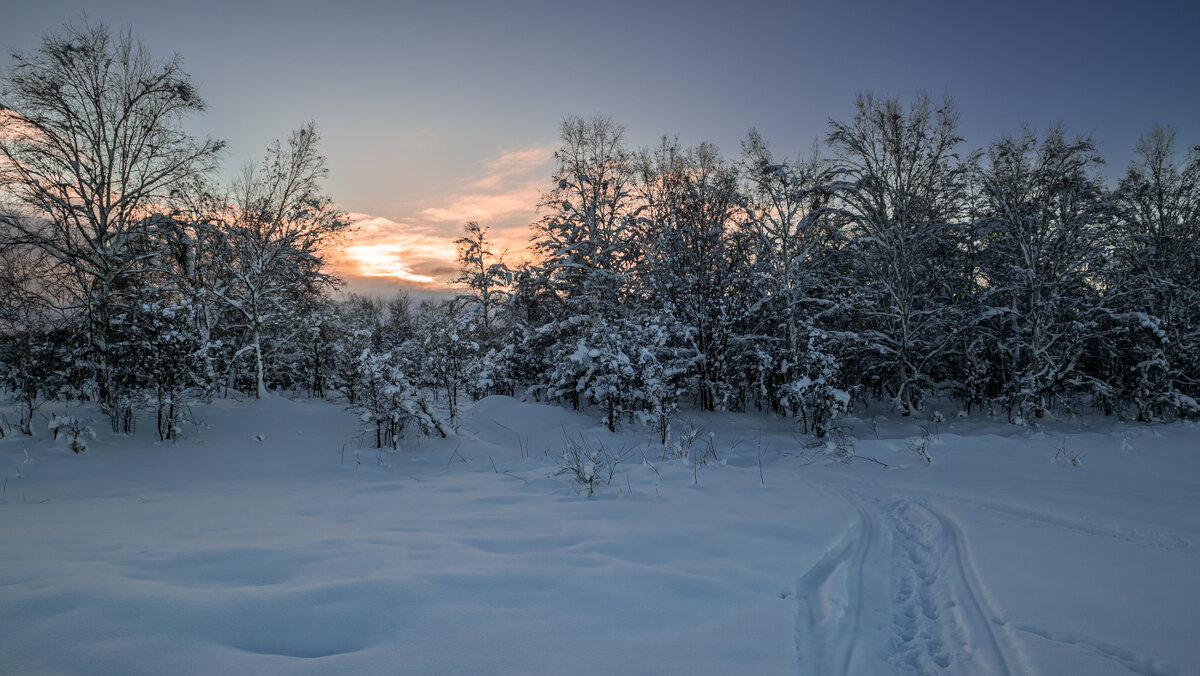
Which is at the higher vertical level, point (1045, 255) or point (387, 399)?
point (1045, 255)

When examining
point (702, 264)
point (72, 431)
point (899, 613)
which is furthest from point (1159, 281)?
point (72, 431)

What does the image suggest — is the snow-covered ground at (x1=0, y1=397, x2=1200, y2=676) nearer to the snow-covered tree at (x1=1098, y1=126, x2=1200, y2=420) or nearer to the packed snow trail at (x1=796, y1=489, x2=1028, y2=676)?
the packed snow trail at (x1=796, y1=489, x2=1028, y2=676)

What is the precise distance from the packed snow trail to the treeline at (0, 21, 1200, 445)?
8.38 meters

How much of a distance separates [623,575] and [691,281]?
13641 millimetres

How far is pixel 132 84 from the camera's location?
1183 cm

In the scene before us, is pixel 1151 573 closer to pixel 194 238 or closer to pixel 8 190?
pixel 8 190

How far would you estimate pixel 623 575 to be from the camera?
329 cm

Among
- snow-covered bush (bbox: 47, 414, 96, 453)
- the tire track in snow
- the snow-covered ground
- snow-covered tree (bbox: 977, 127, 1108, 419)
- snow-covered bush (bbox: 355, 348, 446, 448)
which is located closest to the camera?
the snow-covered ground

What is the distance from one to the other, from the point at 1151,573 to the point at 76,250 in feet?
57.9

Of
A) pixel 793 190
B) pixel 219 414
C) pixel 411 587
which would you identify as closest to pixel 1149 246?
pixel 793 190

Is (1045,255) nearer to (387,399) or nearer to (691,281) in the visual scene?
(691,281)

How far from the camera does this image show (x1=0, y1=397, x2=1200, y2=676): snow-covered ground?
2275 millimetres

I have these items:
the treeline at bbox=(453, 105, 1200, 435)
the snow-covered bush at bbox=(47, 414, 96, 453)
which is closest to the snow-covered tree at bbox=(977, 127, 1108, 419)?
the treeline at bbox=(453, 105, 1200, 435)

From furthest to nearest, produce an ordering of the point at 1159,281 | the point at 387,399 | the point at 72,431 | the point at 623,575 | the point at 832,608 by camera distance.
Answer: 1. the point at 1159,281
2. the point at 387,399
3. the point at 72,431
4. the point at 623,575
5. the point at 832,608
